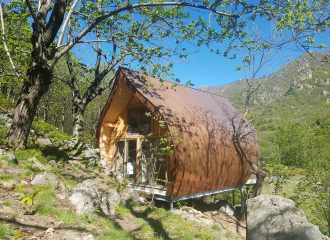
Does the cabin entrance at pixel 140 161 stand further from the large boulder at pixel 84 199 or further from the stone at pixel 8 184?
the stone at pixel 8 184

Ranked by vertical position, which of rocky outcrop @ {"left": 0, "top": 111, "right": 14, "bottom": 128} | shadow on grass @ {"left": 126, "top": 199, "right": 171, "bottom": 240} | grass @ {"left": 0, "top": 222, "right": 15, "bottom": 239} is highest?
rocky outcrop @ {"left": 0, "top": 111, "right": 14, "bottom": 128}

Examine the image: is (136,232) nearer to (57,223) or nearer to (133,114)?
(57,223)

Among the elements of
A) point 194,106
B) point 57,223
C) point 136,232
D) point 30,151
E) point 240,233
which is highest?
point 194,106

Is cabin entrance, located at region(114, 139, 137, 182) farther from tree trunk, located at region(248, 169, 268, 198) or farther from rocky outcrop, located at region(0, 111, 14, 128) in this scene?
tree trunk, located at region(248, 169, 268, 198)

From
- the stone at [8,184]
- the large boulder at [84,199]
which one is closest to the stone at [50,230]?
the large boulder at [84,199]

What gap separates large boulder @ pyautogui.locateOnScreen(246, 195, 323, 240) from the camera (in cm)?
444

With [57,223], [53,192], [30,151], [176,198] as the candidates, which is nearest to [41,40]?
[30,151]

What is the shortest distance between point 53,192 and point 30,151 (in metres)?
2.73

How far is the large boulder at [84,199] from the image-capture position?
501cm

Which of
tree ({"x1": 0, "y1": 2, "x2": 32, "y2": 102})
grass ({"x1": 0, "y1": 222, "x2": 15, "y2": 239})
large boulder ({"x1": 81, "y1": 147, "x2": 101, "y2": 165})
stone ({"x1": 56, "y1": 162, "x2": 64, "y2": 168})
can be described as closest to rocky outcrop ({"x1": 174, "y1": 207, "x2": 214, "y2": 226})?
large boulder ({"x1": 81, "y1": 147, "x2": 101, "y2": 165})

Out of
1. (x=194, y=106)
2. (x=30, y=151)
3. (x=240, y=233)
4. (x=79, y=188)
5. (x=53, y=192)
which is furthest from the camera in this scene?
(x=194, y=106)

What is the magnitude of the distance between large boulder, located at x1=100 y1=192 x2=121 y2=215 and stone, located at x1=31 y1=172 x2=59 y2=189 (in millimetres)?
1324

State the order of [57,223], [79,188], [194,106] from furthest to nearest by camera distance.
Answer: [194,106], [79,188], [57,223]

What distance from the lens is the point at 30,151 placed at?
22.8 feet
